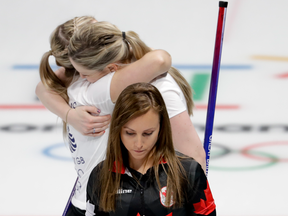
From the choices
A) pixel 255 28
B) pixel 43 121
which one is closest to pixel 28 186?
pixel 43 121

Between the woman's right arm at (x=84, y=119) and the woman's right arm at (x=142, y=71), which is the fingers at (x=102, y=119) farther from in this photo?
the woman's right arm at (x=142, y=71)

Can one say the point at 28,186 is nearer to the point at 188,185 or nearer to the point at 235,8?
the point at 188,185

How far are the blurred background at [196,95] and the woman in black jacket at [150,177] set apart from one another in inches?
57.3

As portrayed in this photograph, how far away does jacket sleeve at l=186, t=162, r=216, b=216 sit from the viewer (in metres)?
1.32

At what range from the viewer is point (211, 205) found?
4.47ft

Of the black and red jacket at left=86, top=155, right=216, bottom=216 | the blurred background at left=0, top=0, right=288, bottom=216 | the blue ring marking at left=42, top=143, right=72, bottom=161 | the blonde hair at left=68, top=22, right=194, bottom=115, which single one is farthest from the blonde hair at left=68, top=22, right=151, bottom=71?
the blue ring marking at left=42, top=143, right=72, bottom=161

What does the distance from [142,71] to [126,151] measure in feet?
1.07

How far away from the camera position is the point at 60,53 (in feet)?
5.67

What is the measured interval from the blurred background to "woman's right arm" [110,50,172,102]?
1.43 meters

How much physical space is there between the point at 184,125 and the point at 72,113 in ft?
1.50

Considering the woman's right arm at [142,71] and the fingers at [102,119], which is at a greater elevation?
the woman's right arm at [142,71]

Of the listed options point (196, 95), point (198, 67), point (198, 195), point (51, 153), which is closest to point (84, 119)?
point (198, 195)

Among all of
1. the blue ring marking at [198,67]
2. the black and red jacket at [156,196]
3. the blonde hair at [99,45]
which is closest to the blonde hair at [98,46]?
the blonde hair at [99,45]

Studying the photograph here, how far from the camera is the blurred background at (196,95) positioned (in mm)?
2955
